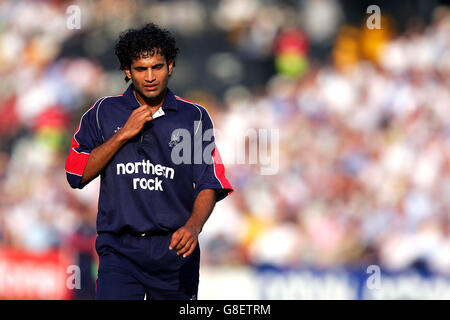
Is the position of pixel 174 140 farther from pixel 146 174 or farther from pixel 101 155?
pixel 101 155

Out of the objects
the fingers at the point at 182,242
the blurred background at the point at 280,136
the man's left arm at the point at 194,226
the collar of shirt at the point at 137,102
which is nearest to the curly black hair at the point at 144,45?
the collar of shirt at the point at 137,102

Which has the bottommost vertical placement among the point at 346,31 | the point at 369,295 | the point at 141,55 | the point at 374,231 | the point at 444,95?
the point at 369,295

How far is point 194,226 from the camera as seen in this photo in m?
3.17

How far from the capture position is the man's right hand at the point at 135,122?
3.20 metres

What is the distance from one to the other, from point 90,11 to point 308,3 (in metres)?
2.64

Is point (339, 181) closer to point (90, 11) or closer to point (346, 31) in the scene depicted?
point (346, 31)

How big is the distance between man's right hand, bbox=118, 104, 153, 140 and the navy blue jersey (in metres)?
0.16

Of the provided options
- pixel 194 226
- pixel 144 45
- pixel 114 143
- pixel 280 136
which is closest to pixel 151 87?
pixel 144 45

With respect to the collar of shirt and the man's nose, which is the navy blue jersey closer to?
the collar of shirt

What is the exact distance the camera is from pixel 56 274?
26.3 ft

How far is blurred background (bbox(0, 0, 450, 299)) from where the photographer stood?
26.1 ft

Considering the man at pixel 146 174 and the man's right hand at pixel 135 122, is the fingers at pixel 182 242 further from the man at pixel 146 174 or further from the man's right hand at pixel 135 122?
the man's right hand at pixel 135 122

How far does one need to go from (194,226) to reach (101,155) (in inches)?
20.6

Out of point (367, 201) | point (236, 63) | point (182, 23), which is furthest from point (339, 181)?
point (182, 23)
